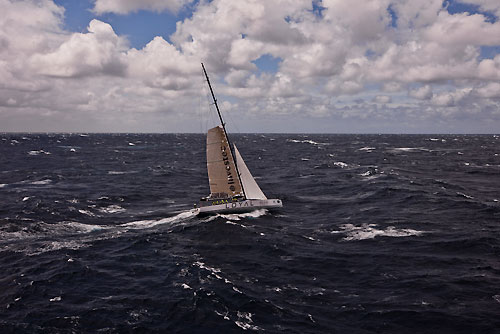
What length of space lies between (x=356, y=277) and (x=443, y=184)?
4534cm

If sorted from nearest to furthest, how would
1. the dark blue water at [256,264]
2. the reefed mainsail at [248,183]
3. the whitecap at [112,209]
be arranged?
the dark blue water at [256,264] → the reefed mainsail at [248,183] → the whitecap at [112,209]

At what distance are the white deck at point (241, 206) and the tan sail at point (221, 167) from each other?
2.11 metres

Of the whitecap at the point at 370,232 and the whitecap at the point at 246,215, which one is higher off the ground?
the whitecap at the point at 370,232

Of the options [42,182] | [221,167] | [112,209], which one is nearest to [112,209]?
[112,209]

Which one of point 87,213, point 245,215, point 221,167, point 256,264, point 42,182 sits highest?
point 221,167

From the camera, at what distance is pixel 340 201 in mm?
52125

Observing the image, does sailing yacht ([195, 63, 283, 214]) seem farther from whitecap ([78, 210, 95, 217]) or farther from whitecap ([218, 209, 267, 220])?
whitecap ([78, 210, 95, 217])

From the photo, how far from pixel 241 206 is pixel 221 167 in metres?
5.68

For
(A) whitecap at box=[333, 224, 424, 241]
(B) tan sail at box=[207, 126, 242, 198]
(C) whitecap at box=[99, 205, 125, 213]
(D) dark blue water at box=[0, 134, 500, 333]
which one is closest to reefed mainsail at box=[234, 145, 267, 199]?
(B) tan sail at box=[207, 126, 242, 198]

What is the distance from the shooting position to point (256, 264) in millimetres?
29844

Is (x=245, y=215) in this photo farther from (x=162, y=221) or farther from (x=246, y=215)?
(x=162, y=221)

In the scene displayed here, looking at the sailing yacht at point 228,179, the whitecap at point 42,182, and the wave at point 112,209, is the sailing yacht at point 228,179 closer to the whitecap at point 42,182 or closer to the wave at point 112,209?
the wave at point 112,209

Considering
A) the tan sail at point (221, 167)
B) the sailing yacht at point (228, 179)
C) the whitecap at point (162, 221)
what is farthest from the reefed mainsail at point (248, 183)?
the whitecap at point (162, 221)

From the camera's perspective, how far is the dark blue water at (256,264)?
2103 centimetres
